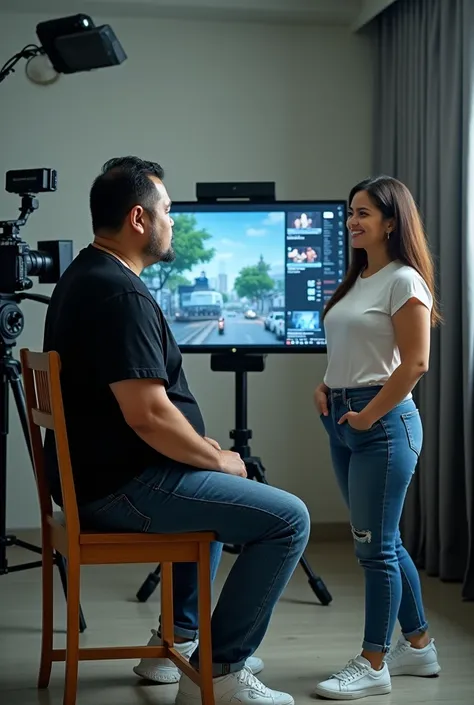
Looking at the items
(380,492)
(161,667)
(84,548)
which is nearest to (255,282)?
(380,492)

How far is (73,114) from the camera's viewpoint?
4.59 m

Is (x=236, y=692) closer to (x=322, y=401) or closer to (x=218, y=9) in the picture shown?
(x=322, y=401)

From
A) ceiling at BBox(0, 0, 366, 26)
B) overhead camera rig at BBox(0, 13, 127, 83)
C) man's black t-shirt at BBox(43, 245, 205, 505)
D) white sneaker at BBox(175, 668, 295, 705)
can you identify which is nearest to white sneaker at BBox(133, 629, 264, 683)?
white sneaker at BBox(175, 668, 295, 705)

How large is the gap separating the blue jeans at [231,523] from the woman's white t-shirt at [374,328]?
1.50ft

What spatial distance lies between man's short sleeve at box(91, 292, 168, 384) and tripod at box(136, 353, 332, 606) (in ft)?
4.48

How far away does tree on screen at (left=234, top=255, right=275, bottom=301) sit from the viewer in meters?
3.84

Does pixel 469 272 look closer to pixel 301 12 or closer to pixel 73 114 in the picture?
pixel 301 12

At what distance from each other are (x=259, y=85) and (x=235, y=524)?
283 cm

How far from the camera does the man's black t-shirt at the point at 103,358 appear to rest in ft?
7.56

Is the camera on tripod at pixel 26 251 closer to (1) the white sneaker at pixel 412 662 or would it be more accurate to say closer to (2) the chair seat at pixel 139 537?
(2) the chair seat at pixel 139 537

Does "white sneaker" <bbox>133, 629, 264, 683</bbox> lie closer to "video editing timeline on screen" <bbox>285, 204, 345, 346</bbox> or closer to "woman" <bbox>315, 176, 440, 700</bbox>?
"woman" <bbox>315, 176, 440, 700</bbox>

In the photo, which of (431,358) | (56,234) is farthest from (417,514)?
(56,234)

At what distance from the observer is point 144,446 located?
94.7 inches

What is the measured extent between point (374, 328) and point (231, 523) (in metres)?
0.68
